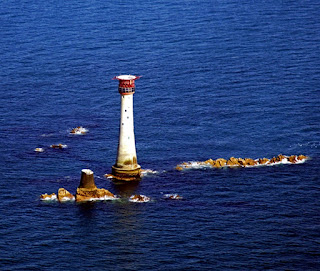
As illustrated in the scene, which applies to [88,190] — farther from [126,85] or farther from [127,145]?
[126,85]

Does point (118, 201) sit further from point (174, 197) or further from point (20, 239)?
point (20, 239)

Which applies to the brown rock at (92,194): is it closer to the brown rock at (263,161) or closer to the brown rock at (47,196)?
the brown rock at (47,196)

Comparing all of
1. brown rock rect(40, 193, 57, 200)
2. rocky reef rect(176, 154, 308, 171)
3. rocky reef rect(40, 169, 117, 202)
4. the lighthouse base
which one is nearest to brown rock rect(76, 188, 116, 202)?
rocky reef rect(40, 169, 117, 202)

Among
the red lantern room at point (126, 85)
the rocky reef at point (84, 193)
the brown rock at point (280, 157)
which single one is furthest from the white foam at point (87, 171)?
the brown rock at point (280, 157)

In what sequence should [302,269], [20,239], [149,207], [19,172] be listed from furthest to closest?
[19,172], [149,207], [20,239], [302,269]

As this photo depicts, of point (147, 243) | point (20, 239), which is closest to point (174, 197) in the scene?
point (147, 243)

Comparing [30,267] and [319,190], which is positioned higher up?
[319,190]

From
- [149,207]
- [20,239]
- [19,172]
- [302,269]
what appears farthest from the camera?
[19,172]

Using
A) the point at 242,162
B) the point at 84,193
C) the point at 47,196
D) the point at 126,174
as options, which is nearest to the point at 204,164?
the point at 242,162
